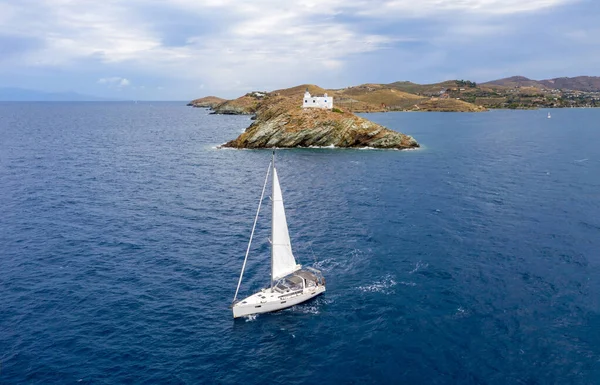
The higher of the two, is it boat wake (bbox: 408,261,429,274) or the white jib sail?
the white jib sail

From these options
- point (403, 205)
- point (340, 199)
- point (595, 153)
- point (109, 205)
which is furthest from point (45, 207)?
point (595, 153)

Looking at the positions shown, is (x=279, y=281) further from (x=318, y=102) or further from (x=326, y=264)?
(x=318, y=102)

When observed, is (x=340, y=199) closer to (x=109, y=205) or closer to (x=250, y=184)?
(x=250, y=184)

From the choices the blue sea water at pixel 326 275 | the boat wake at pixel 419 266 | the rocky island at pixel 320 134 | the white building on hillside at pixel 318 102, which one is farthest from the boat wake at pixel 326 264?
the white building on hillside at pixel 318 102

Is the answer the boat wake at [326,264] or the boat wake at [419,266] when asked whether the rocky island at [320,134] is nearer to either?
the boat wake at [419,266]

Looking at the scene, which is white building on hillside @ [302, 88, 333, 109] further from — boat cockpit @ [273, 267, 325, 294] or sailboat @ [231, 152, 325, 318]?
boat cockpit @ [273, 267, 325, 294]

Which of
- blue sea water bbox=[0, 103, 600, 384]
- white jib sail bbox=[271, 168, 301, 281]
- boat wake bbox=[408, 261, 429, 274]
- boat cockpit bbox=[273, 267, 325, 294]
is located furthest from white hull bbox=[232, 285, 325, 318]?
boat wake bbox=[408, 261, 429, 274]

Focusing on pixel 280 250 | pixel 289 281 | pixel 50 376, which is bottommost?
pixel 50 376
